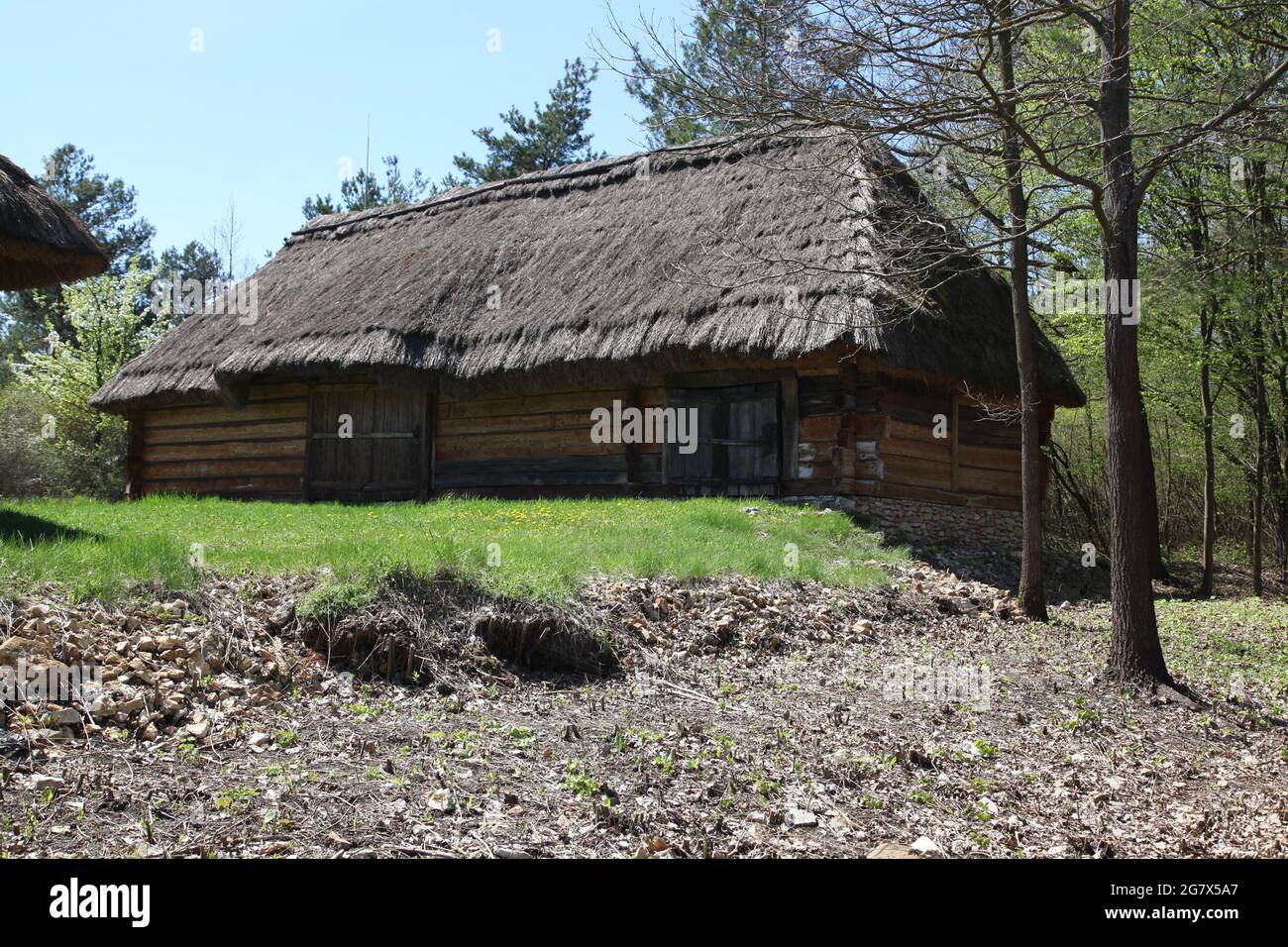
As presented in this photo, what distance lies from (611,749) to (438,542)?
123 inches

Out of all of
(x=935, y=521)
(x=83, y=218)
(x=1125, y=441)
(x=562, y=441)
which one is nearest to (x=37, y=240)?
(x=562, y=441)

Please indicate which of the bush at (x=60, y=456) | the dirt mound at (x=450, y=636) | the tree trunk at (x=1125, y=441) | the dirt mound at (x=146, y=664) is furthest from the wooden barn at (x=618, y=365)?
the dirt mound at (x=146, y=664)

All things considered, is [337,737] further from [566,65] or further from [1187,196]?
[566,65]

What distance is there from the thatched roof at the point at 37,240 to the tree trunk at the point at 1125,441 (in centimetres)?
884

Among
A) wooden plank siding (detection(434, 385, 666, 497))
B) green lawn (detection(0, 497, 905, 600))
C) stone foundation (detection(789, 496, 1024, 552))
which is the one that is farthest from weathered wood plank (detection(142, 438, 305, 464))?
stone foundation (detection(789, 496, 1024, 552))

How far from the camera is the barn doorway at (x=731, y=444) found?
45.3ft

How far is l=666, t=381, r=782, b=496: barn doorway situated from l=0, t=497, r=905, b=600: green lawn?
3.98 ft

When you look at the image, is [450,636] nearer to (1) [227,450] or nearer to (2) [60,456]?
(1) [227,450]

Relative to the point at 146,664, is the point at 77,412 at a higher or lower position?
higher

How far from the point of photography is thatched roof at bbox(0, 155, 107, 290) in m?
9.33

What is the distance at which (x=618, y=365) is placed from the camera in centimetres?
1391

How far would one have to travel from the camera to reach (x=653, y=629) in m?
7.41

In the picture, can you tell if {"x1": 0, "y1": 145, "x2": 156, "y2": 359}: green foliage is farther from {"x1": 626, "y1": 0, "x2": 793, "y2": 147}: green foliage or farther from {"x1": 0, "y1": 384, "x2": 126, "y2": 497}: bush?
{"x1": 626, "y1": 0, "x2": 793, "y2": 147}: green foliage
